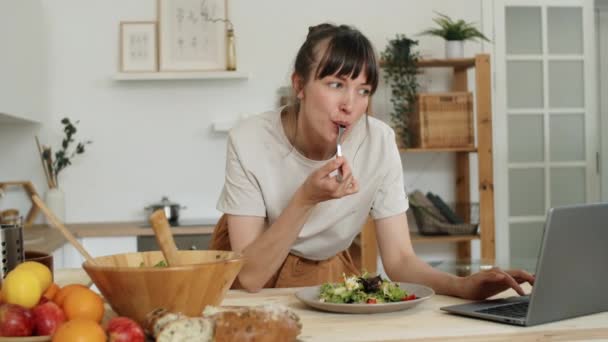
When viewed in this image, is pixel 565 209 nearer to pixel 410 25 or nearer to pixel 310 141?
pixel 310 141

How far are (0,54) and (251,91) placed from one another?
1.41m

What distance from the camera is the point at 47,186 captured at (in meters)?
4.02

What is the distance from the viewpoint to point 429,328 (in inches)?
48.8

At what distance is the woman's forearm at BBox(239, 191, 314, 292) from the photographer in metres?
1.71

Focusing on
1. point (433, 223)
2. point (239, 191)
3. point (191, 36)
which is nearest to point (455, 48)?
point (433, 223)

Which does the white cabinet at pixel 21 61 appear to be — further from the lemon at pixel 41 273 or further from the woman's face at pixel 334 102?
the lemon at pixel 41 273

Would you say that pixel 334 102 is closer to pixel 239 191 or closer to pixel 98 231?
pixel 239 191

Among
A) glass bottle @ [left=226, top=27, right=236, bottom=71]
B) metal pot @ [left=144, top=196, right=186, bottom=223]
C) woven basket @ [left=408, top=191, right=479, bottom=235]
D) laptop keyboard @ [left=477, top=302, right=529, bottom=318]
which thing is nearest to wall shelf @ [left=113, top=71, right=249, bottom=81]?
glass bottle @ [left=226, top=27, right=236, bottom=71]

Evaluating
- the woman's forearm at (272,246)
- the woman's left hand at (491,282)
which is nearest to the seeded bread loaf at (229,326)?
the woman's left hand at (491,282)

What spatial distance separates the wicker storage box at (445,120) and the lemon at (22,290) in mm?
2950

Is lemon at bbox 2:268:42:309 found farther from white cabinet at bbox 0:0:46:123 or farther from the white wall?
the white wall

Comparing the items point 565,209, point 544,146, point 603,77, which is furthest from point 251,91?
point 565,209

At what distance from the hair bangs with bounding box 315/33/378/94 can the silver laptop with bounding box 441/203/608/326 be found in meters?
0.63

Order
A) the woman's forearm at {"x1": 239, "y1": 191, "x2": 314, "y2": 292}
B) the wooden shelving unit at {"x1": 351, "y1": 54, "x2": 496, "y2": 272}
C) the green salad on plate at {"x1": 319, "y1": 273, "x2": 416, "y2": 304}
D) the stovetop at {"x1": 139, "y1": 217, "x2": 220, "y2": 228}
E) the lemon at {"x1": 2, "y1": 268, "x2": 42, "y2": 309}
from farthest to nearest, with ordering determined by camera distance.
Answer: the wooden shelving unit at {"x1": 351, "y1": 54, "x2": 496, "y2": 272}
the stovetop at {"x1": 139, "y1": 217, "x2": 220, "y2": 228}
the woman's forearm at {"x1": 239, "y1": 191, "x2": 314, "y2": 292}
the green salad on plate at {"x1": 319, "y1": 273, "x2": 416, "y2": 304}
the lemon at {"x1": 2, "y1": 268, "x2": 42, "y2": 309}
